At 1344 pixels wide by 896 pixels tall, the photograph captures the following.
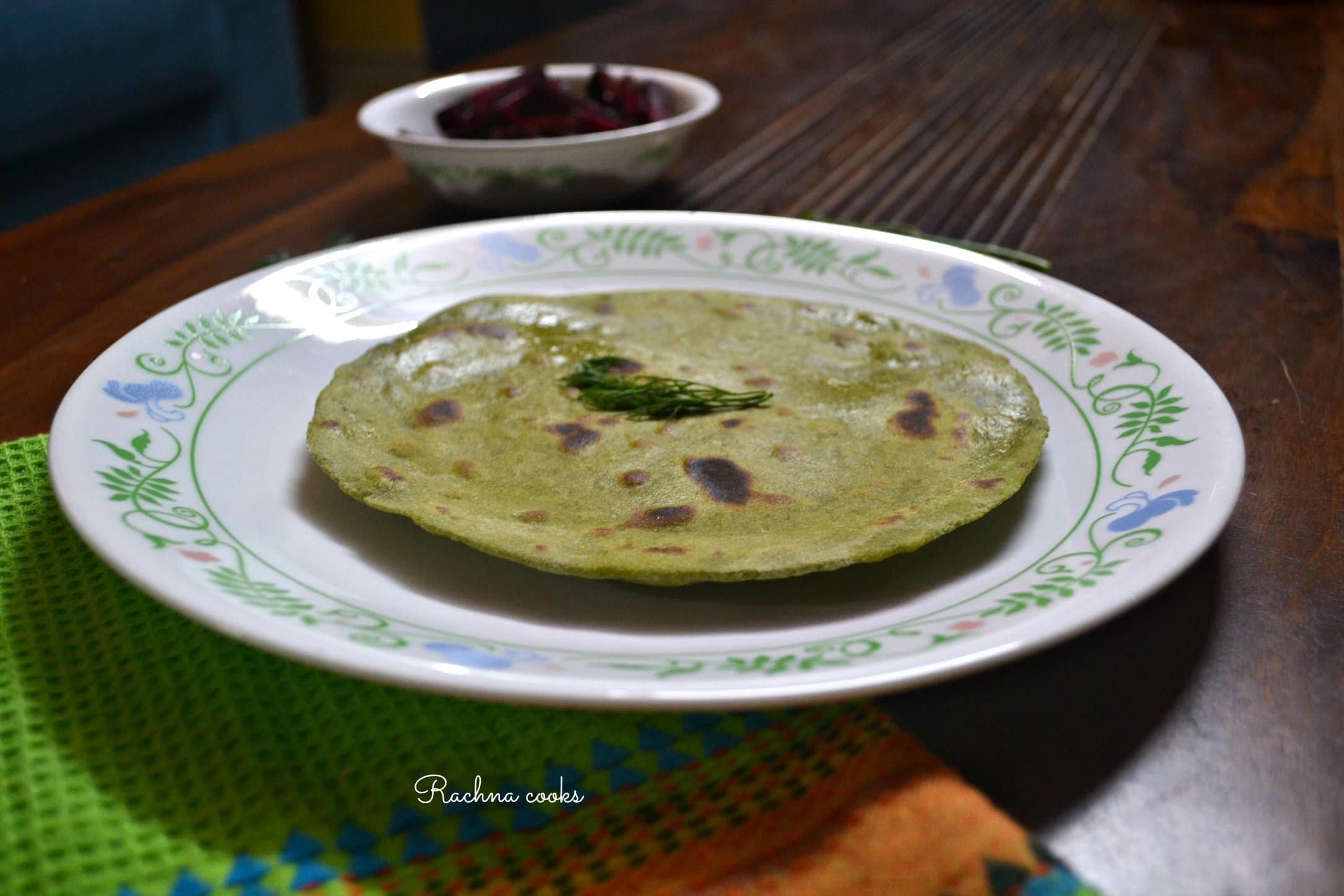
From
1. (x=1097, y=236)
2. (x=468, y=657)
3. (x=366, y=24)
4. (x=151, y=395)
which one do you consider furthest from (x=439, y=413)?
(x=366, y=24)

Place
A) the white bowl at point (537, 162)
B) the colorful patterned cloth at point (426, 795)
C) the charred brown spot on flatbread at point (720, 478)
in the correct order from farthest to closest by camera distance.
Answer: the white bowl at point (537, 162) < the charred brown spot on flatbread at point (720, 478) < the colorful patterned cloth at point (426, 795)

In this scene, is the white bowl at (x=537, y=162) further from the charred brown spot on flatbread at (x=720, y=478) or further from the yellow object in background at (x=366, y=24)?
the yellow object in background at (x=366, y=24)

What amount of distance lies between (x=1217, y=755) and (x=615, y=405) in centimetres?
60

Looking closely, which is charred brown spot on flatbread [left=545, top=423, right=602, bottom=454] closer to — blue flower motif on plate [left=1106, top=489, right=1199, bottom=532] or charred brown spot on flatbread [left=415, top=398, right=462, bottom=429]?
charred brown spot on flatbread [left=415, top=398, right=462, bottom=429]

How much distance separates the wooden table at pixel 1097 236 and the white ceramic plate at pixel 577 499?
85 mm

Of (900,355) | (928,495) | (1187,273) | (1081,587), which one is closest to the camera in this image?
(1081,587)

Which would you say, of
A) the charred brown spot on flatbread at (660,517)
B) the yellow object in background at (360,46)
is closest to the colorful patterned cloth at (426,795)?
the charred brown spot on flatbread at (660,517)

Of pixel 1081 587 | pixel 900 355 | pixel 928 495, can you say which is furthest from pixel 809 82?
pixel 1081 587

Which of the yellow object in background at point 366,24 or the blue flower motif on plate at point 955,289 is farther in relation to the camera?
the yellow object in background at point 366,24

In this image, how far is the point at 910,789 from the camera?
65 centimetres

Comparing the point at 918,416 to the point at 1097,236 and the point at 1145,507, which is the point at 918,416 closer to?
the point at 1145,507

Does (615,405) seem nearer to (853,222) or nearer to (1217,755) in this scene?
(1217,755)

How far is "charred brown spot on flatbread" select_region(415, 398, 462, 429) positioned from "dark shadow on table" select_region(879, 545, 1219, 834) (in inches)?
20.7

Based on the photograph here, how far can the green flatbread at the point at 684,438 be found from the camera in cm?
83
